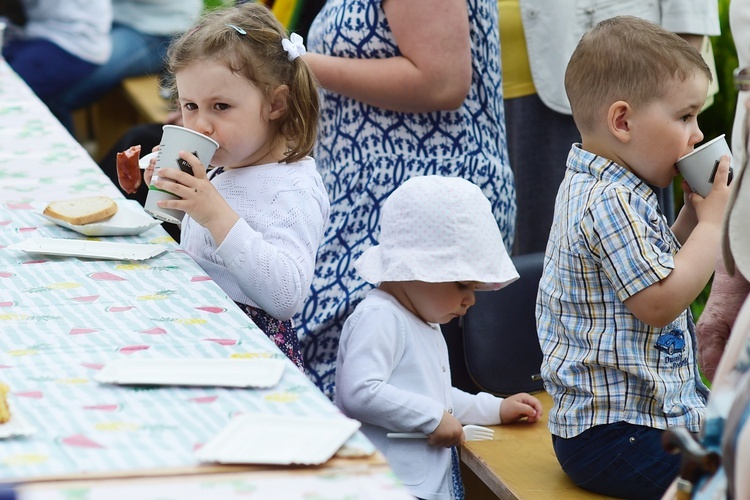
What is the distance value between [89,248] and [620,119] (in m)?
1.04

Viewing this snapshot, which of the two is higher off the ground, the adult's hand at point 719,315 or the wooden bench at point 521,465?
the adult's hand at point 719,315

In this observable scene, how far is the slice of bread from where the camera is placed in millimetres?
2254

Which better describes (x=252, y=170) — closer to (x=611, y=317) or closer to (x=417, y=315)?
(x=417, y=315)

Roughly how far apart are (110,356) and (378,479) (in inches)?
20.6

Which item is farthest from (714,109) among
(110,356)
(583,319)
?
(110,356)

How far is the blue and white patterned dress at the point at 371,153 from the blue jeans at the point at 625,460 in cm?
85

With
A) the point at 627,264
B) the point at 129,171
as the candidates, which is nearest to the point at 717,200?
the point at 627,264

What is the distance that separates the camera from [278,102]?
7.63 ft

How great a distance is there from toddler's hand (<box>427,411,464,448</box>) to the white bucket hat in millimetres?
286

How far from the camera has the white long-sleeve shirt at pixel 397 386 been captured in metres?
2.19

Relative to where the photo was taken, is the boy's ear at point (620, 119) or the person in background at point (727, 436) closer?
the person in background at point (727, 436)

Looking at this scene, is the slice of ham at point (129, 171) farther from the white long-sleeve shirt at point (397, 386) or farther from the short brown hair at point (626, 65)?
the short brown hair at point (626, 65)

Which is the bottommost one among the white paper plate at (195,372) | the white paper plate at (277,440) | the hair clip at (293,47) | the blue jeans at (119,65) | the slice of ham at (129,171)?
the blue jeans at (119,65)

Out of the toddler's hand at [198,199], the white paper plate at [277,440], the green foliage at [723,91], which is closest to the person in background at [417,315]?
the toddler's hand at [198,199]
